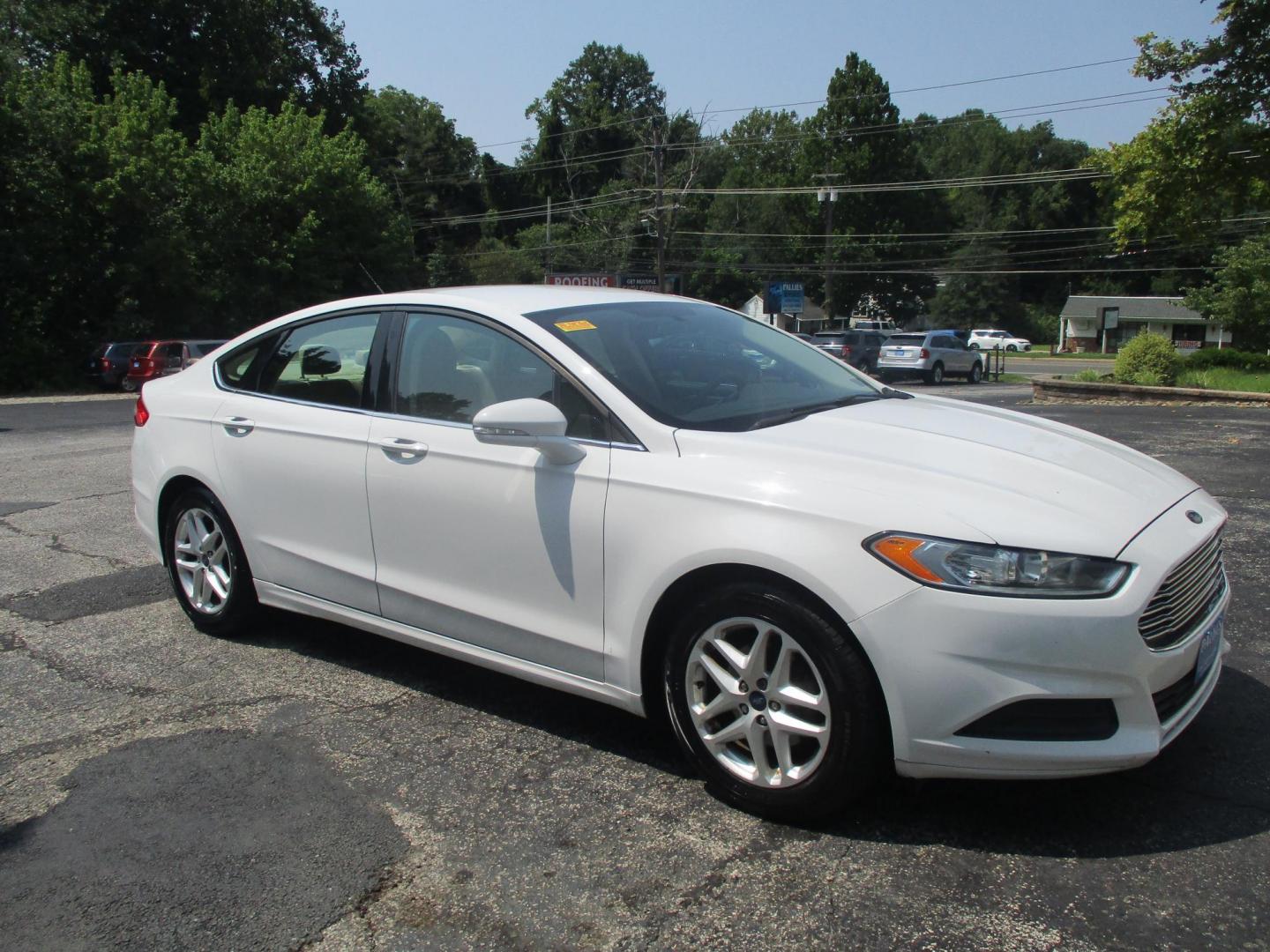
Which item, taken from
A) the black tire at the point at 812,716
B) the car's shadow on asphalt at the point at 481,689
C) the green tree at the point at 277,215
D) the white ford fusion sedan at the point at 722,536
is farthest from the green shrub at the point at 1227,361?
the green tree at the point at 277,215

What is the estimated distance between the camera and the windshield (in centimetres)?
360

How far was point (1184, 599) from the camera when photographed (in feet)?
9.94

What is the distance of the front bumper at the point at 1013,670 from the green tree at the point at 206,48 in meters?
44.3

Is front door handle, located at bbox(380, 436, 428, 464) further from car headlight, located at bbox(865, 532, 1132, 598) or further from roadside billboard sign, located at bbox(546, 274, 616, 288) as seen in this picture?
roadside billboard sign, located at bbox(546, 274, 616, 288)

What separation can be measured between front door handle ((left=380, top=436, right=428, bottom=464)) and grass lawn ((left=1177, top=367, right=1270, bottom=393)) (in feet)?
60.5

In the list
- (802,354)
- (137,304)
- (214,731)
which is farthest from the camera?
(137,304)

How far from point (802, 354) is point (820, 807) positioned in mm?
2112

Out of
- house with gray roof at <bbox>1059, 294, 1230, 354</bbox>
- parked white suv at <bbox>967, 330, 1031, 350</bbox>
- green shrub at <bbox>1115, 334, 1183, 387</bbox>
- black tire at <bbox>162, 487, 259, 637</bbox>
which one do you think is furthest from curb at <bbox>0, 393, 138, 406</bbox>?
house with gray roof at <bbox>1059, 294, 1230, 354</bbox>

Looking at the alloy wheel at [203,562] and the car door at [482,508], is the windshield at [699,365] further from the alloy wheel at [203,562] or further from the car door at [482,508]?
the alloy wheel at [203,562]

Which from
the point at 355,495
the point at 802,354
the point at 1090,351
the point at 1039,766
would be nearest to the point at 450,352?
the point at 355,495

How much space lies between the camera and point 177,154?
3197 centimetres

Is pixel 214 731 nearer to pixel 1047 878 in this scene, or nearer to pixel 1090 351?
pixel 1047 878

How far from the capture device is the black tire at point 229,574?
15.6 feet

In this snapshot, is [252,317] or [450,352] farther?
[252,317]
